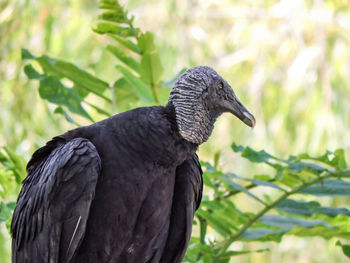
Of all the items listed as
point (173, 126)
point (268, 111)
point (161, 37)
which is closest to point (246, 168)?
point (268, 111)

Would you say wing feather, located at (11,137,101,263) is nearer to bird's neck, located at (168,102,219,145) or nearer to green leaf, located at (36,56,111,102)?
bird's neck, located at (168,102,219,145)

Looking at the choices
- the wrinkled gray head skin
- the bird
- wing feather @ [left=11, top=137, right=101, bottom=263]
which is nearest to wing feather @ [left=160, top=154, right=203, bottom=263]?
the bird

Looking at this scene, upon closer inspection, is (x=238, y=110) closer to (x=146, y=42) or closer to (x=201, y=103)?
(x=201, y=103)

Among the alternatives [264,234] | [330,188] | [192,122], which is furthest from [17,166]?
[330,188]

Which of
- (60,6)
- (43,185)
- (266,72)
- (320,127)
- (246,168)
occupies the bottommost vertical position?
(246,168)

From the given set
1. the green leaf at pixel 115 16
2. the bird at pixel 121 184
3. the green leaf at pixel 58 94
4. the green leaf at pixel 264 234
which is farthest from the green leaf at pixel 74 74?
the green leaf at pixel 264 234

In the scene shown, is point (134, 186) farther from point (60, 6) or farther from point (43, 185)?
point (60, 6)

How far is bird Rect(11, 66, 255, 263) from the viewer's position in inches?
104

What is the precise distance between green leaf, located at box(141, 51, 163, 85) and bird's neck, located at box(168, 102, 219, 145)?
58 centimetres

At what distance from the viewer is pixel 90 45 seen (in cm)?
695

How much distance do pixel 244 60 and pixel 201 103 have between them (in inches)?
195

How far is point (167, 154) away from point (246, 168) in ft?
15.0

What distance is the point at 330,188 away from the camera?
10.4 ft

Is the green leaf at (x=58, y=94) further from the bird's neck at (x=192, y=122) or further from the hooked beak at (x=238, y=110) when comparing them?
the hooked beak at (x=238, y=110)
